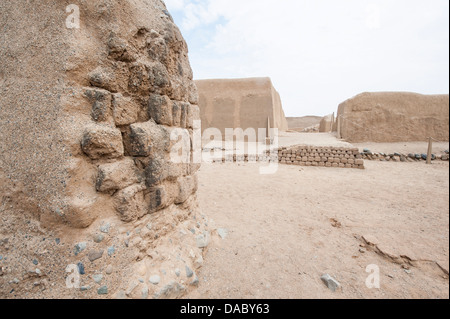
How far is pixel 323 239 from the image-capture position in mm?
2439

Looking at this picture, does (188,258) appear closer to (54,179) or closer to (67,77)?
(54,179)

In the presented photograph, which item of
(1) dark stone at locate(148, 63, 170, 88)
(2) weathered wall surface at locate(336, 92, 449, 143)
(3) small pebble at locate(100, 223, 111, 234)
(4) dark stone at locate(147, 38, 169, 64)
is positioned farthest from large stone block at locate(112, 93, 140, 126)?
(2) weathered wall surface at locate(336, 92, 449, 143)

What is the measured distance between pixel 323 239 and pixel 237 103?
9220mm

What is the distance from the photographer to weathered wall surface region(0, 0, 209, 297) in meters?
1.14

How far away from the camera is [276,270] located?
1871 mm

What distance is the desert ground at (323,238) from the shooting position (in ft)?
5.62

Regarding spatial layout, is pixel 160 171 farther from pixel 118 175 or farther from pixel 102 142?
pixel 102 142

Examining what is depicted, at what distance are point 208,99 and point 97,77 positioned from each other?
10212mm

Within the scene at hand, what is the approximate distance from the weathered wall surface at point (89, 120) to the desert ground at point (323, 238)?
0.68 metres

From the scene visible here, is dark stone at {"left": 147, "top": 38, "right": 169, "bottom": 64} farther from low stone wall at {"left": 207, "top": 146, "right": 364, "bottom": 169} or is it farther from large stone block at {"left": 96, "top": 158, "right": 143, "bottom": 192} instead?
low stone wall at {"left": 207, "top": 146, "right": 364, "bottom": 169}

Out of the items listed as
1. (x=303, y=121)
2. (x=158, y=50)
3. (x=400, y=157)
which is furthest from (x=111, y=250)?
(x=303, y=121)

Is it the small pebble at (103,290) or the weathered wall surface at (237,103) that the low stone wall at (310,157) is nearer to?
the weathered wall surface at (237,103)

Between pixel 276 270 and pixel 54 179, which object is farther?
pixel 276 270
